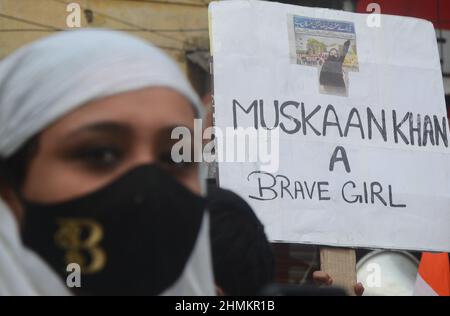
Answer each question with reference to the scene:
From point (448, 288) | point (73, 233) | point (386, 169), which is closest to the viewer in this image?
point (73, 233)

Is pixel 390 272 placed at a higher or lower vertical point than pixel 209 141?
lower

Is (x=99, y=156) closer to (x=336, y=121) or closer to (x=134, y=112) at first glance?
(x=134, y=112)

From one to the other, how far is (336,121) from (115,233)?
7.99ft

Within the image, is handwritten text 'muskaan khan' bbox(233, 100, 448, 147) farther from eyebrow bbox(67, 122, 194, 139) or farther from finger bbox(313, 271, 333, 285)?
eyebrow bbox(67, 122, 194, 139)

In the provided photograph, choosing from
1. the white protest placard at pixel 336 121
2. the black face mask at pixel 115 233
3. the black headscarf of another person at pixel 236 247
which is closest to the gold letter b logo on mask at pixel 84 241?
the black face mask at pixel 115 233

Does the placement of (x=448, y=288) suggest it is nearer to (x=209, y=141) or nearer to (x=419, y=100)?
(x=419, y=100)

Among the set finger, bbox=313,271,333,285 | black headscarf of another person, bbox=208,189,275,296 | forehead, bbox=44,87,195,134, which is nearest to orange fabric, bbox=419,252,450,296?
finger, bbox=313,271,333,285

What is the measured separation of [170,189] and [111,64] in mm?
144

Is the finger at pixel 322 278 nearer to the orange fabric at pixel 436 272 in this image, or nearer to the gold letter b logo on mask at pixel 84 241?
the orange fabric at pixel 436 272

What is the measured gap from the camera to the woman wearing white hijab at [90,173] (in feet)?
3.66

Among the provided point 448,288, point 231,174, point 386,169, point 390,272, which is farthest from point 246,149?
point 390,272

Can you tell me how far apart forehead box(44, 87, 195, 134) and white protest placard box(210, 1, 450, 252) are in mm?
2037

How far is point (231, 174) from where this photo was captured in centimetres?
327

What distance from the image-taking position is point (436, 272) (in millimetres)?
4164
